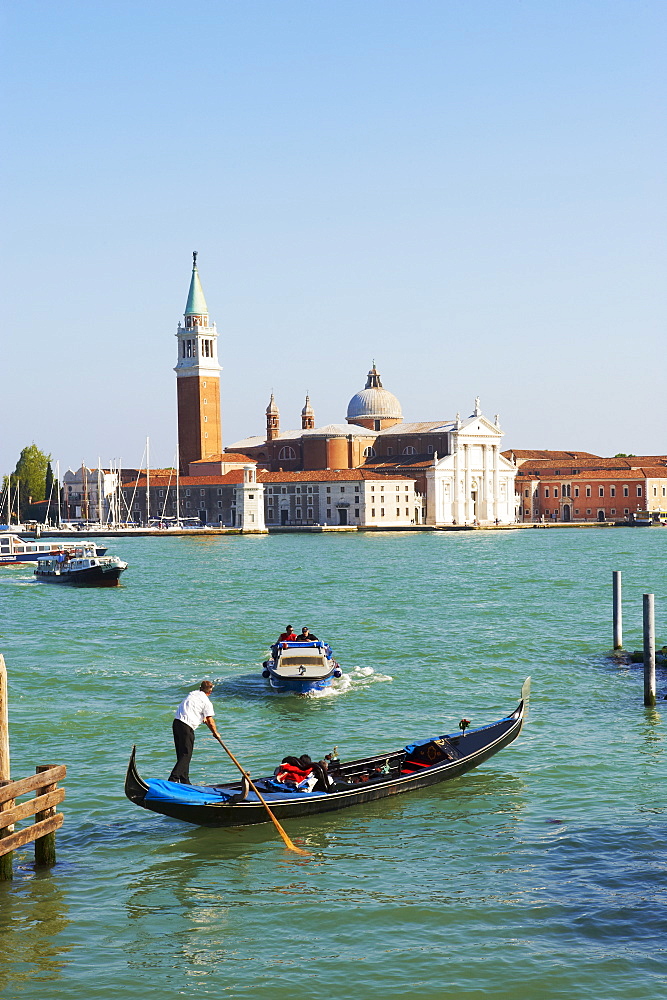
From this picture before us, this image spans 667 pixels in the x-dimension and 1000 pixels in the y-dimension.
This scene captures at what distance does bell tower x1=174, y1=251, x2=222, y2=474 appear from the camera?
94188 millimetres

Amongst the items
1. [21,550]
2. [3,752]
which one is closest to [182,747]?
[3,752]

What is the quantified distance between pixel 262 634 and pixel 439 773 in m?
13.3

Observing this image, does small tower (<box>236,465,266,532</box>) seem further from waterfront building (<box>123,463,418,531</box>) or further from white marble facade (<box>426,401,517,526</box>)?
white marble facade (<box>426,401,517,526</box>)

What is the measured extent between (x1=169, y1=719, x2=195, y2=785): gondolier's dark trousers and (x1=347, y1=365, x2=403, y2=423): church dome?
9272 cm

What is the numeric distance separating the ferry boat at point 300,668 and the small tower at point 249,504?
71181 millimetres

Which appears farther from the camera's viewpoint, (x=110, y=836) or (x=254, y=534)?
(x=254, y=534)

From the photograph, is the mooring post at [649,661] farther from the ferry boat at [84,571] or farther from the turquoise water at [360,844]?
the ferry boat at [84,571]

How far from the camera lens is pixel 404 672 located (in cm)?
1848

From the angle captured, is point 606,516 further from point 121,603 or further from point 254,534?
point 121,603

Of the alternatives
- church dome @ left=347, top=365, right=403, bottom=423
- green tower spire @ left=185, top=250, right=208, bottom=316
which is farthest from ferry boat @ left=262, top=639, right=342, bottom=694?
church dome @ left=347, top=365, right=403, bottom=423

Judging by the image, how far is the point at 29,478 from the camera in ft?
308

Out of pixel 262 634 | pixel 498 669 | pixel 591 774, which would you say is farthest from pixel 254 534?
pixel 591 774

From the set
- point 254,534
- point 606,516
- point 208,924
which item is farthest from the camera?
point 606,516

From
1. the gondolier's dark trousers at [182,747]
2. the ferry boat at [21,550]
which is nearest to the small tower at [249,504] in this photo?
the ferry boat at [21,550]
